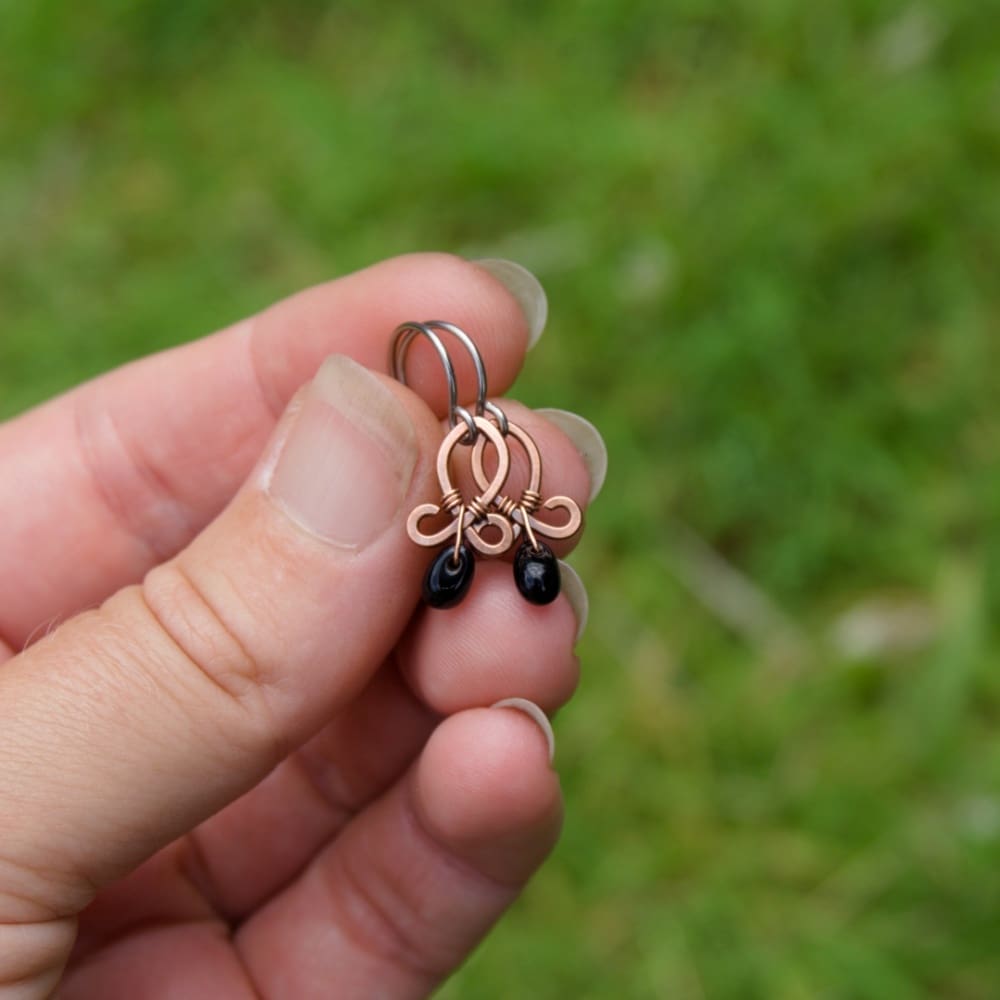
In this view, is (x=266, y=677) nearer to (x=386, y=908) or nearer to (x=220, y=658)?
(x=220, y=658)

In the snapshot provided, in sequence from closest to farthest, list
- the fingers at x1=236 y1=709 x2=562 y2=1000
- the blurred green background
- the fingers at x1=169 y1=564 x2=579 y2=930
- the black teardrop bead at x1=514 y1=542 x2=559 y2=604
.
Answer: the black teardrop bead at x1=514 y1=542 x2=559 y2=604
the fingers at x1=236 y1=709 x2=562 y2=1000
the fingers at x1=169 y1=564 x2=579 y2=930
the blurred green background

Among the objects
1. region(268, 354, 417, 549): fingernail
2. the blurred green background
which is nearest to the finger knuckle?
region(268, 354, 417, 549): fingernail

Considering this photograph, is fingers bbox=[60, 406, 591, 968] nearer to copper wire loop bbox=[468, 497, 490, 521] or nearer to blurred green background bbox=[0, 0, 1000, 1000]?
copper wire loop bbox=[468, 497, 490, 521]

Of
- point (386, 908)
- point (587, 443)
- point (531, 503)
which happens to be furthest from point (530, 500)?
point (386, 908)

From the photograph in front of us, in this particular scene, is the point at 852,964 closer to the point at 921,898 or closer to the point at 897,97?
the point at 921,898

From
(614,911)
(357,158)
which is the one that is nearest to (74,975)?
(614,911)

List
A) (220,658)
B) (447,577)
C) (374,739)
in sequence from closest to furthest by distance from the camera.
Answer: (220,658)
(447,577)
(374,739)
